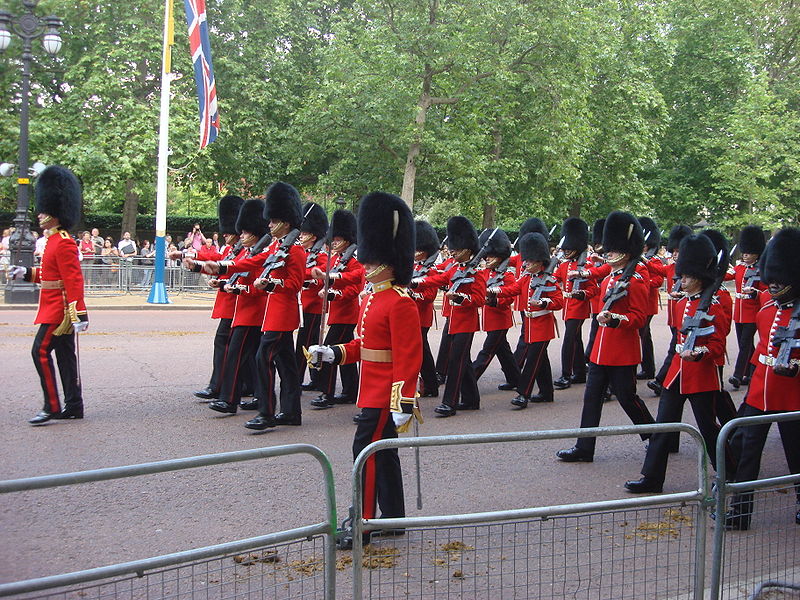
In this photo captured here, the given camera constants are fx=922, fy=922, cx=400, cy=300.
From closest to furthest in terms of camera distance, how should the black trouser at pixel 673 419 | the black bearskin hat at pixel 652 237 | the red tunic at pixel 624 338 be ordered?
the black trouser at pixel 673 419, the red tunic at pixel 624 338, the black bearskin hat at pixel 652 237

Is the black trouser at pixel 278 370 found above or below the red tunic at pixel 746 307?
below

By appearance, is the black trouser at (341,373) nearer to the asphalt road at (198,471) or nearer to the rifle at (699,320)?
the asphalt road at (198,471)

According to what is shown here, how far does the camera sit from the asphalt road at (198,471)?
4965 millimetres

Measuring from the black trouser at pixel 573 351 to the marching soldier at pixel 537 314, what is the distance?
1.94ft

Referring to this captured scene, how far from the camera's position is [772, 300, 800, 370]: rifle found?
5.49m

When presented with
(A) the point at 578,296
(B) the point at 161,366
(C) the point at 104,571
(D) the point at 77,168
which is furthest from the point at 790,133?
(C) the point at 104,571

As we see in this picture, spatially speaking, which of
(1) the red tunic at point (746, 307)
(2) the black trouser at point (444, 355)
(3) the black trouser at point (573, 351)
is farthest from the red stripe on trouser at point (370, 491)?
(1) the red tunic at point (746, 307)

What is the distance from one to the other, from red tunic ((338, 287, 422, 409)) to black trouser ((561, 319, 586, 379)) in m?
5.43

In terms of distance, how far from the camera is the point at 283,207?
8016 mm

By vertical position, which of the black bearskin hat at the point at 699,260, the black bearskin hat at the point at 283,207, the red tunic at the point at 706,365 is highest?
the black bearskin hat at the point at 283,207

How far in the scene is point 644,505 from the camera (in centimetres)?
361

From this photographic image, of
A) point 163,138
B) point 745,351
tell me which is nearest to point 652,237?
point 745,351

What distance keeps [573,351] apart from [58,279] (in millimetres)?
5636

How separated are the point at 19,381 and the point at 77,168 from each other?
55.7 feet
